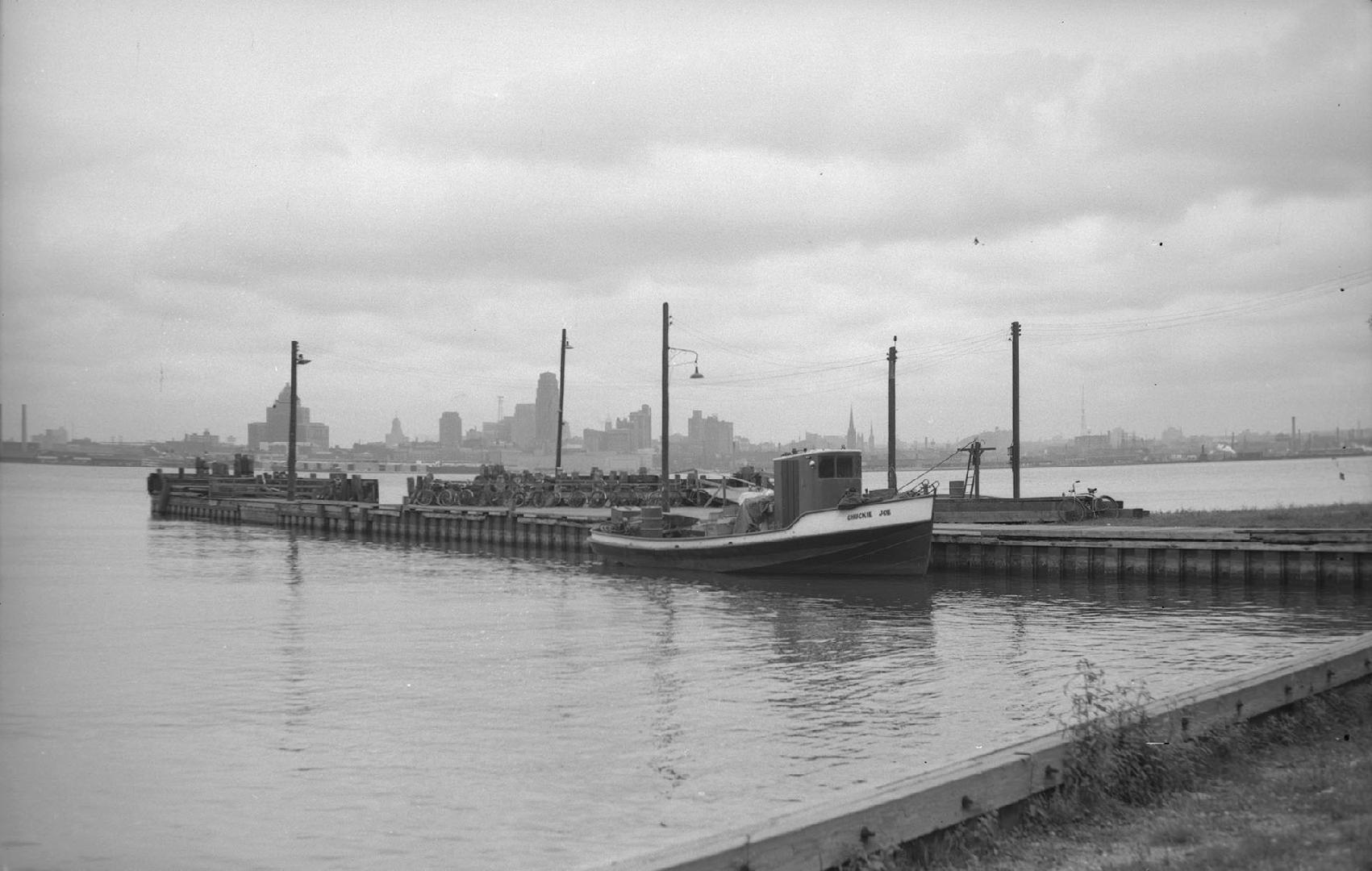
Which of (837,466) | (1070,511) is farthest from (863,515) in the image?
(1070,511)

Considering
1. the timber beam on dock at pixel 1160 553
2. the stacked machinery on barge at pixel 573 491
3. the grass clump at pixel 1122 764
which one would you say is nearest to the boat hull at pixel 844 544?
the timber beam on dock at pixel 1160 553

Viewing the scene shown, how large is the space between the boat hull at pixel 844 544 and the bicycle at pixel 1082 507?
8.58 m

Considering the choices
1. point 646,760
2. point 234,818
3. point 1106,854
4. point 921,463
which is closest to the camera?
point 1106,854

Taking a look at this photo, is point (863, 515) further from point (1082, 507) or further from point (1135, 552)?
point (1082, 507)

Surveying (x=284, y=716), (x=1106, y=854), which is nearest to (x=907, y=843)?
(x=1106, y=854)

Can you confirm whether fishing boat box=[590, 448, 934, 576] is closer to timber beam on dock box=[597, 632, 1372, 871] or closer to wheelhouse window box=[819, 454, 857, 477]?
wheelhouse window box=[819, 454, 857, 477]

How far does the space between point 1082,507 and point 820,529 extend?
41.1 feet

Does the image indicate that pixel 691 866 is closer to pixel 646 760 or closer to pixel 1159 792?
pixel 1159 792

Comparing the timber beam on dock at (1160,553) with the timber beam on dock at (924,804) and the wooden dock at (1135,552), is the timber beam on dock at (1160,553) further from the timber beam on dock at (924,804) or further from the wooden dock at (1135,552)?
the timber beam on dock at (924,804)

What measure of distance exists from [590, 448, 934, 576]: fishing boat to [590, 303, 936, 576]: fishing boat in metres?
0.02

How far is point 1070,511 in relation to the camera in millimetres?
40344

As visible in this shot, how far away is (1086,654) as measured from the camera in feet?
65.6

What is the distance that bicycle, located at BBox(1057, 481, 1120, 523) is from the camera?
40.1 meters

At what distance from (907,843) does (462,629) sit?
19446 millimetres
